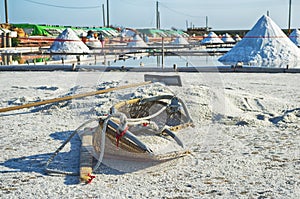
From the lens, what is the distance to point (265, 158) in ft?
12.6

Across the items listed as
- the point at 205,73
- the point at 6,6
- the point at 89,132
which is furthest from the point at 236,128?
the point at 6,6

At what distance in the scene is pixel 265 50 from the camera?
15531 millimetres

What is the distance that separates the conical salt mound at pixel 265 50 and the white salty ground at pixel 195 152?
25.7ft

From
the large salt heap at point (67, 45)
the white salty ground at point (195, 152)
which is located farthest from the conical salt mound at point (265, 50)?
the white salty ground at point (195, 152)

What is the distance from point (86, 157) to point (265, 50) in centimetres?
1305

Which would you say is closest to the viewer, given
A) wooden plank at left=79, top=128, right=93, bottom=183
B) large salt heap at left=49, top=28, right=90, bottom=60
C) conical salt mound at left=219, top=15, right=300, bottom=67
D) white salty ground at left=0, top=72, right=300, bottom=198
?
white salty ground at left=0, top=72, right=300, bottom=198

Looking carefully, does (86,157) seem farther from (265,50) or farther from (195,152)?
(265,50)

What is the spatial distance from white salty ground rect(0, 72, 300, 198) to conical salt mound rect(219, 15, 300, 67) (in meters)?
7.83

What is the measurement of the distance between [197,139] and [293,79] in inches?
244

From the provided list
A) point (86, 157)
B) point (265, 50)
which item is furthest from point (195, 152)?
point (265, 50)

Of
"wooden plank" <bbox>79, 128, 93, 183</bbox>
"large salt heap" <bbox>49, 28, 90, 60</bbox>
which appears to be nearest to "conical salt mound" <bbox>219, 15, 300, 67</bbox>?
"large salt heap" <bbox>49, 28, 90, 60</bbox>

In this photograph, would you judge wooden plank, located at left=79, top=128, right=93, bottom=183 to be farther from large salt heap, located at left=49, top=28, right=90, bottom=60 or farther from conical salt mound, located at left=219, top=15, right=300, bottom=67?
large salt heap, located at left=49, top=28, right=90, bottom=60

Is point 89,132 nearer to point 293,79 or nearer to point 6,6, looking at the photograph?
point 293,79

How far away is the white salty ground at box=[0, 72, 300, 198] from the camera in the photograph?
10.3 feet
